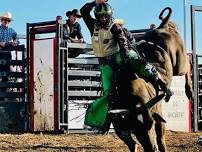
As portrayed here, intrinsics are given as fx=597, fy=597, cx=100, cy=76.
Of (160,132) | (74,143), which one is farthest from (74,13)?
(160,132)

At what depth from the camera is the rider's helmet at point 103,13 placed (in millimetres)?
6895

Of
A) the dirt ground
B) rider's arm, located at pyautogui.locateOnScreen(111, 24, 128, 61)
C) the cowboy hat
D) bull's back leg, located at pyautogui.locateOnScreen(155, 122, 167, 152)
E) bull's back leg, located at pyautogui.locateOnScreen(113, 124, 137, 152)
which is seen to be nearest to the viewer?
rider's arm, located at pyautogui.locateOnScreen(111, 24, 128, 61)

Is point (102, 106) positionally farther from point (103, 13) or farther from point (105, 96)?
point (103, 13)

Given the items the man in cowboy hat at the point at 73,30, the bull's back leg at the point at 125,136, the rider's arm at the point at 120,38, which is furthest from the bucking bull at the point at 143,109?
the man in cowboy hat at the point at 73,30

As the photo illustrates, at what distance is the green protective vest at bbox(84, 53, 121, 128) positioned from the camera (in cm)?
668

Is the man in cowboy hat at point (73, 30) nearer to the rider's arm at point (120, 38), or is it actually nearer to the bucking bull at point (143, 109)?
the bucking bull at point (143, 109)

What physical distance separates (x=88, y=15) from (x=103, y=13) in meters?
0.53

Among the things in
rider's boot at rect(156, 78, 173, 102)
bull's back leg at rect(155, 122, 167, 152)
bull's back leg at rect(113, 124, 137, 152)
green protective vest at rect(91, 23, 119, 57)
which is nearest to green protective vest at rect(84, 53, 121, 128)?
green protective vest at rect(91, 23, 119, 57)

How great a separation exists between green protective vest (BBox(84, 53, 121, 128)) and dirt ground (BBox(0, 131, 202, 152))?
263 cm

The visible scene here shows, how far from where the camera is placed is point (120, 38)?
678cm

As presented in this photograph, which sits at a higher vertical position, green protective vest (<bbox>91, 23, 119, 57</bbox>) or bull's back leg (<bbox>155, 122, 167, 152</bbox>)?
green protective vest (<bbox>91, 23, 119, 57</bbox>)

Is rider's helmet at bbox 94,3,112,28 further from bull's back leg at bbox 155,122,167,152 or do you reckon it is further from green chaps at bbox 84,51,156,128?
bull's back leg at bbox 155,122,167,152

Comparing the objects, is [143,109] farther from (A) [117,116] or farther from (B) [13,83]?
(B) [13,83]

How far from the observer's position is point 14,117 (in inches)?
501
